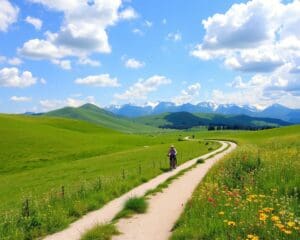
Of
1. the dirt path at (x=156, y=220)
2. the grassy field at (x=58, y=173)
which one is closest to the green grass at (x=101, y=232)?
the dirt path at (x=156, y=220)

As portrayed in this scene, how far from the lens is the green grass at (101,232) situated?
12.3 metres

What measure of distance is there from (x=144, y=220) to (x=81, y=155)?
6025 centimetres

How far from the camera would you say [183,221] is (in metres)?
12.9

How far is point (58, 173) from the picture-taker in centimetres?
4712

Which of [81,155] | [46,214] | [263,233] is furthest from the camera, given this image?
[81,155]

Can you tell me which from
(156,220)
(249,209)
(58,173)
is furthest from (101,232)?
(58,173)

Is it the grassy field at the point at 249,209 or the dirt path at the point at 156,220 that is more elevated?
the grassy field at the point at 249,209

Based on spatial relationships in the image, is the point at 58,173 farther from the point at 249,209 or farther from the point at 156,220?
the point at 249,209

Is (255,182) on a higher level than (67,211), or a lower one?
higher

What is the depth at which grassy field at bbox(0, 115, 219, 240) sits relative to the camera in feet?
49.4

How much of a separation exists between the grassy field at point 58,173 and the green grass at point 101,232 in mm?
2062

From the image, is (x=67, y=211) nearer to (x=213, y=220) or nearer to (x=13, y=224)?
(x=13, y=224)

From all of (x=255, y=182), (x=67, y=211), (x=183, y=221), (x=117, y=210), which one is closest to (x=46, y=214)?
(x=67, y=211)

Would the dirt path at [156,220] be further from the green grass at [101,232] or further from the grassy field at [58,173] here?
the grassy field at [58,173]
